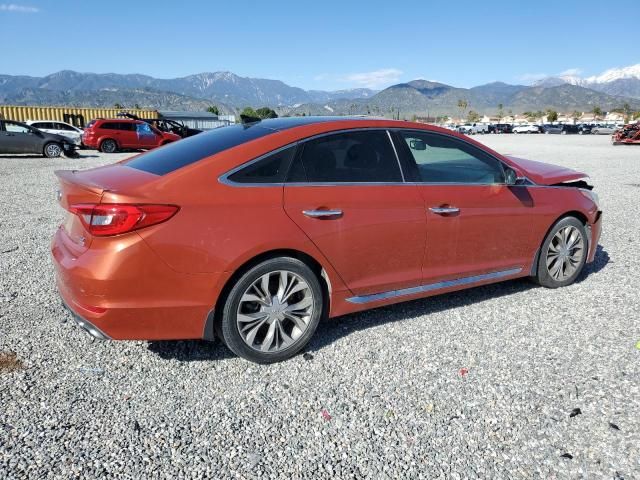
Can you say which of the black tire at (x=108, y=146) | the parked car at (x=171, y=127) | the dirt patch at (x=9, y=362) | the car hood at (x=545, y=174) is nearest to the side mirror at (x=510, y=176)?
the car hood at (x=545, y=174)

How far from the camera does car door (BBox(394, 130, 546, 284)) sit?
3918mm

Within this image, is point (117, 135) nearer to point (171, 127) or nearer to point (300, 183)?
point (171, 127)

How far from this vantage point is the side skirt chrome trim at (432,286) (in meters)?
3.72

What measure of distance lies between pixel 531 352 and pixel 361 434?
5.37ft

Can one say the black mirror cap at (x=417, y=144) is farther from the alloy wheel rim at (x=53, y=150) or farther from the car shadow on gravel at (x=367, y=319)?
the alloy wheel rim at (x=53, y=150)

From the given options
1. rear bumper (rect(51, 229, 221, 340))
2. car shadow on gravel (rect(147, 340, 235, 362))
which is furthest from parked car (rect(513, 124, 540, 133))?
rear bumper (rect(51, 229, 221, 340))

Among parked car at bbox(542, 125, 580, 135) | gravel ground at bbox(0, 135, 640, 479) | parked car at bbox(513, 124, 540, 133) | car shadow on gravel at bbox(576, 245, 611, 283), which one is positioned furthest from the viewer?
parked car at bbox(513, 124, 540, 133)

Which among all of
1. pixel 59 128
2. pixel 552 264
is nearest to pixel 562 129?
pixel 59 128

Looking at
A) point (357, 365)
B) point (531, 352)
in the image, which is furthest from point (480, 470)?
point (531, 352)

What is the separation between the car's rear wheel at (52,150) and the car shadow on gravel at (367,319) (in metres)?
18.2

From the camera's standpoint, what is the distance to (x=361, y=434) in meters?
2.69

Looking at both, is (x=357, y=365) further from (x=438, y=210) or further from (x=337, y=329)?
(x=438, y=210)

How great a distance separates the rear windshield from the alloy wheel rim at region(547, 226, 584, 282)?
9.88 ft

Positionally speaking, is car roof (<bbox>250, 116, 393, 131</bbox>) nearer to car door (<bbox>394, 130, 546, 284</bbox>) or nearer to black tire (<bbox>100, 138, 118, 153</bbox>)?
car door (<bbox>394, 130, 546, 284</bbox>)
